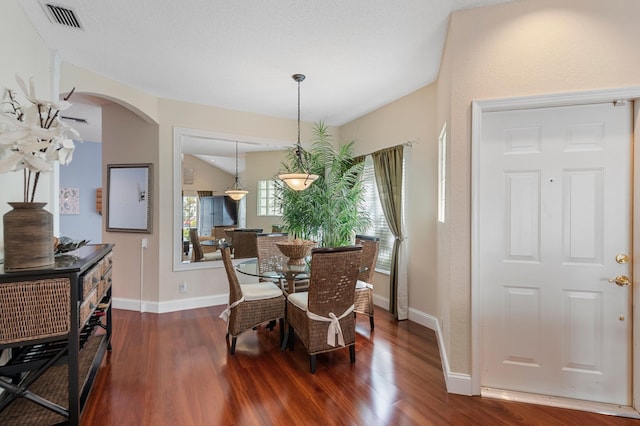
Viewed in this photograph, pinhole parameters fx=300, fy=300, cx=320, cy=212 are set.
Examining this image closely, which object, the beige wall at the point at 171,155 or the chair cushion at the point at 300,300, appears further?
the beige wall at the point at 171,155

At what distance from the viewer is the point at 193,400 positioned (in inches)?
84.0

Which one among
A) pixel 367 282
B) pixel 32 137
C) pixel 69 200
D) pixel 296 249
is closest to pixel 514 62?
pixel 296 249

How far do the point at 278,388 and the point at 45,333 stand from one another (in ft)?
4.94

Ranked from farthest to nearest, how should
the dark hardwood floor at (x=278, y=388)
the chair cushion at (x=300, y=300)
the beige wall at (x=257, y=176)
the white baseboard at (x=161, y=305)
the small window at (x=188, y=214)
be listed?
1. the beige wall at (x=257, y=176)
2. the small window at (x=188, y=214)
3. the white baseboard at (x=161, y=305)
4. the chair cushion at (x=300, y=300)
5. the dark hardwood floor at (x=278, y=388)

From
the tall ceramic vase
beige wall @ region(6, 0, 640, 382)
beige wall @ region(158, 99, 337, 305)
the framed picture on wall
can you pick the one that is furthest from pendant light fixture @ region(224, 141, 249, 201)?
the tall ceramic vase

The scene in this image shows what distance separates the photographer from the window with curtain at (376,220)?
4230 mm

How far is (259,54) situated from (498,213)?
8.13 ft

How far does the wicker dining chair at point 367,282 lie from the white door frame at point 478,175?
4.33 ft

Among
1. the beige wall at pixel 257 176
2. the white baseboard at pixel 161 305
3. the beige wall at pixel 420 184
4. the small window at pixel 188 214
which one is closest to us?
the beige wall at pixel 420 184

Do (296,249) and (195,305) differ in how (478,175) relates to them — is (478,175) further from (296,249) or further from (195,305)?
Result: (195,305)

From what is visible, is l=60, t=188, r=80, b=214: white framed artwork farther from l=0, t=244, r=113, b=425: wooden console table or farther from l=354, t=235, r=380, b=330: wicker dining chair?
l=354, t=235, r=380, b=330: wicker dining chair

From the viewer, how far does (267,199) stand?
484cm

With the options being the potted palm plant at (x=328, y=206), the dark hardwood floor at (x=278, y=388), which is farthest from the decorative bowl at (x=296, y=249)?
the potted palm plant at (x=328, y=206)

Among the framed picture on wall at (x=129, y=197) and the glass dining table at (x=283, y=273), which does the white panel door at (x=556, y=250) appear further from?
the framed picture on wall at (x=129, y=197)
